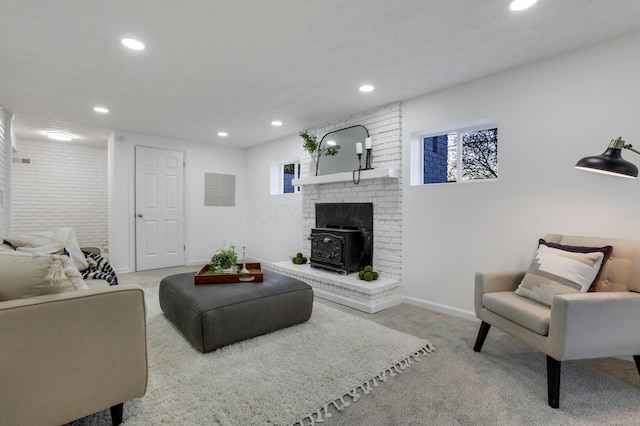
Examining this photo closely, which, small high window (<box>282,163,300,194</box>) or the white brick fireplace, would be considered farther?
small high window (<box>282,163,300,194</box>)

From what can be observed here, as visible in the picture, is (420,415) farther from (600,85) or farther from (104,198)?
(104,198)

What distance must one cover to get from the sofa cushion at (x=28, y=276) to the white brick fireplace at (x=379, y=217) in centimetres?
252

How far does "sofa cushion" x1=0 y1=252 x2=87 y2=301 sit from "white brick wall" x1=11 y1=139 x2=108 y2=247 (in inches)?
221

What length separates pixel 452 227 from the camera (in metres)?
3.14

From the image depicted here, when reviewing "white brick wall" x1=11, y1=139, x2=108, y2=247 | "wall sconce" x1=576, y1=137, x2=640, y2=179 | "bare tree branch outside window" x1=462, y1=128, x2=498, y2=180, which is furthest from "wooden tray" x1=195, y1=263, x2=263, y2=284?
"white brick wall" x1=11, y1=139, x2=108, y2=247

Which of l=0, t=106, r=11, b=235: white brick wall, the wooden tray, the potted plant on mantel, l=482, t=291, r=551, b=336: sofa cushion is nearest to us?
l=482, t=291, r=551, b=336: sofa cushion

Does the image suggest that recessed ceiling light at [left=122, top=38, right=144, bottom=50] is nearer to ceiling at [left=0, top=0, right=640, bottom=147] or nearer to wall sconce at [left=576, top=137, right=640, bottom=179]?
ceiling at [left=0, top=0, right=640, bottom=147]

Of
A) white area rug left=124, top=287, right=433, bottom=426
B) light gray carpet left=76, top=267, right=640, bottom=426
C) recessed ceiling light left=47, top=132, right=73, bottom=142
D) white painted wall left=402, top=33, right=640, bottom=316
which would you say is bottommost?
light gray carpet left=76, top=267, right=640, bottom=426

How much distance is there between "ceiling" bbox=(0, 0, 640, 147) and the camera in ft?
6.32

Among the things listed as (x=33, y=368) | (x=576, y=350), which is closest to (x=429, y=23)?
(x=576, y=350)

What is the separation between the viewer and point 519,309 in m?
1.94

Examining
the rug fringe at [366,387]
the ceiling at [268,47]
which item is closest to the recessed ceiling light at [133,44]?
the ceiling at [268,47]

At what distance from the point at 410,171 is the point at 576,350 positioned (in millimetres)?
2210

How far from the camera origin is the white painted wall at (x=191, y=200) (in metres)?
4.89
